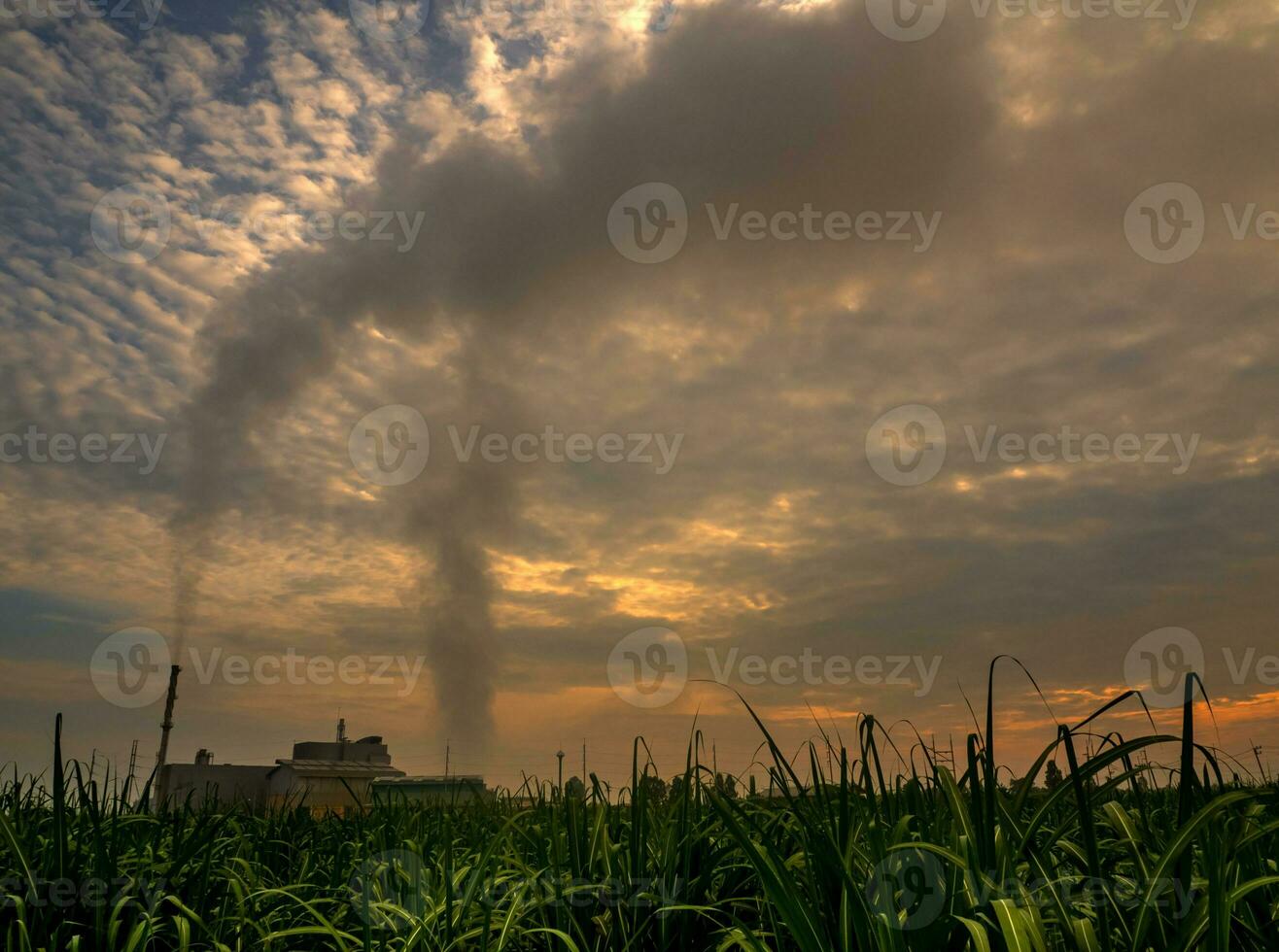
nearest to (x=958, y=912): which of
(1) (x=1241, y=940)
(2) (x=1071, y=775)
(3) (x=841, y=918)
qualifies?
(3) (x=841, y=918)

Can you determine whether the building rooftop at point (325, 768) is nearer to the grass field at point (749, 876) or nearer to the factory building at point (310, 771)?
the factory building at point (310, 771)

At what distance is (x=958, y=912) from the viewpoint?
8.32ft

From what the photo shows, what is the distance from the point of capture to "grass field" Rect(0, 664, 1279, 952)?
2.41 meters

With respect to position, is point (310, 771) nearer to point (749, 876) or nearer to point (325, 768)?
point (325, 768)

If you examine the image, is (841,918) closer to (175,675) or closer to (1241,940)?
(1241,940)

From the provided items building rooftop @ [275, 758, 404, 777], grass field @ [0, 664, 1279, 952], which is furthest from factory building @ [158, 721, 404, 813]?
grass field @ [0, 664, 1279, 952]

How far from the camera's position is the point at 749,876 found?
4.20 metres

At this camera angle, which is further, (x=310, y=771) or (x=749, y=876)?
(x=310, y=771)

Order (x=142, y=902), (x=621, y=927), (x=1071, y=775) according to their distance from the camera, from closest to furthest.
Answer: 1. (x=1071, y=775)
2. (x=621, y=927)
3. (x=142, y=902)

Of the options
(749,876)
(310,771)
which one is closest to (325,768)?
(310,771)

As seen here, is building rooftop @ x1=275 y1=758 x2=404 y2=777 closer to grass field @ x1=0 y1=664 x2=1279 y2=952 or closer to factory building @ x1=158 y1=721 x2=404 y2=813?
factory building @ x1=158 y1=721 x2=404 y2=813

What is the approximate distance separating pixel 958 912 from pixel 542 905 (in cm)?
199

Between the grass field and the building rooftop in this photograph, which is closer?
the grass field

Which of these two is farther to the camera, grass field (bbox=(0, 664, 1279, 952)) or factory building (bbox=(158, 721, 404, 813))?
factory building (bbox=(158, 721, 404, 813))
